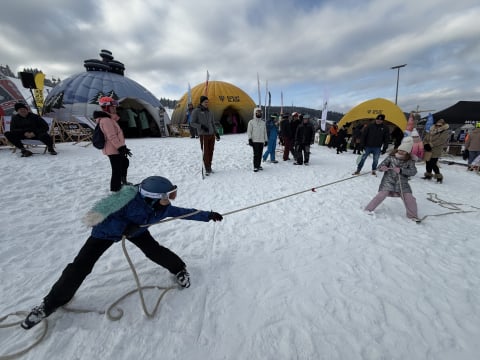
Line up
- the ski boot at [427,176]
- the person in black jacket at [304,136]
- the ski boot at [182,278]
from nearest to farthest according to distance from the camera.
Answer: the ski boot at [182,278]
the ski boot at [427,176]
the person in black jacket at [304,136]

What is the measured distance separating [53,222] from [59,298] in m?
2.20

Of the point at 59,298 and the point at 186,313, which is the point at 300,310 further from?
the point at 59,298

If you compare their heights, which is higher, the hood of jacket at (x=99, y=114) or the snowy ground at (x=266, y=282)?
the hood of jacket at (x=99, y=114)

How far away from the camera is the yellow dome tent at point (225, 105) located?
18719 millimetres

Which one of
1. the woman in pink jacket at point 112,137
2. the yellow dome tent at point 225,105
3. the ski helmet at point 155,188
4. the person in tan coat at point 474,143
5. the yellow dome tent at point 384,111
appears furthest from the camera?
the yellow dome tent at point 225,105

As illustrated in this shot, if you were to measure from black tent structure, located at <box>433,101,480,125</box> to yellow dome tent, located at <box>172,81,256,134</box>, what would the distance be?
47.3 ft

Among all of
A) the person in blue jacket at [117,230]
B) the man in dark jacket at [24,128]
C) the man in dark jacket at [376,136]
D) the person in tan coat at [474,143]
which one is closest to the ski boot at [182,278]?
the person in blue jacket at [117,230]

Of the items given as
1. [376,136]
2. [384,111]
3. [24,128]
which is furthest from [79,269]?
[384,111]

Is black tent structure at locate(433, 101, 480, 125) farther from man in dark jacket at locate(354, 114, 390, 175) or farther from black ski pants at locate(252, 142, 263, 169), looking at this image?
black ski pants at locate(252, 142, 263, 169)

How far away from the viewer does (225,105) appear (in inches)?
747

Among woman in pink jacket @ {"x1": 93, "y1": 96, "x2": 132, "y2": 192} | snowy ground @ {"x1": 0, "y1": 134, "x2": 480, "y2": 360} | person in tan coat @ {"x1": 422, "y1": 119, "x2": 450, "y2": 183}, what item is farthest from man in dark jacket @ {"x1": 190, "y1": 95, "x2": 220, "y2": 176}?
→ person in tan coat @ {"x1": 422, "y1": 119, "x2": 450, "y2": 183}

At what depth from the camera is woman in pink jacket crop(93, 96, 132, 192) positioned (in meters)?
3.99

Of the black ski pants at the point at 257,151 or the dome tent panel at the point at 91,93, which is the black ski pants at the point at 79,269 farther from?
the dome tent panel at the point at 91,93

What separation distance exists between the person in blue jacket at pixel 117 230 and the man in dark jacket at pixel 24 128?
711cm
